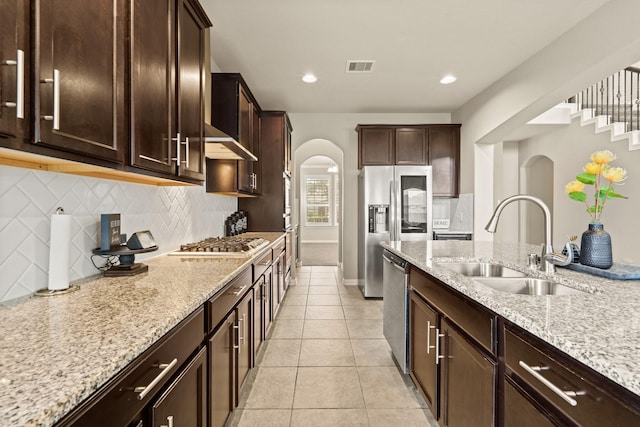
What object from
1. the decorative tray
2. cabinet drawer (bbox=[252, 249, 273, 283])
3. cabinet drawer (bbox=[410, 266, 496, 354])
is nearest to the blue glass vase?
the decorative tray

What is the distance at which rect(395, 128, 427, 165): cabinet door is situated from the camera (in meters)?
5.03

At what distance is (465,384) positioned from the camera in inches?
57.2

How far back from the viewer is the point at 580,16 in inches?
105

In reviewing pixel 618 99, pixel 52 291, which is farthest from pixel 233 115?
pixel 618 99

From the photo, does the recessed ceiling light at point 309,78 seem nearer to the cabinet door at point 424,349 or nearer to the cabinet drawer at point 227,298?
the cabinet drawer at point 227,298

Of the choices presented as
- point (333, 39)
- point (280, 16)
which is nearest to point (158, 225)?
point (280, 16)

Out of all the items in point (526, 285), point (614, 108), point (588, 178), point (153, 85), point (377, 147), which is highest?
point (614, 108)

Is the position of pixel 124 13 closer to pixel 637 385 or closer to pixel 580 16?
pixel 637 385

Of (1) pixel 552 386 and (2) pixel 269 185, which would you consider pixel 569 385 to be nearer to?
(1) pixel 552 386

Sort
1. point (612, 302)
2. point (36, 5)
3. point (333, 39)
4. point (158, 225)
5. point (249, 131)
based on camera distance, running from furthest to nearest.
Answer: point (249, 131) → point (333, 39) → point (158, 225) → point (612, 302) → point (36, 5)

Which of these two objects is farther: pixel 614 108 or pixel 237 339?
pixel 614 108

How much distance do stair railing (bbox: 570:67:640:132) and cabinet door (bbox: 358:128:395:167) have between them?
2780mm

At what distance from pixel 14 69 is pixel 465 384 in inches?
74.3

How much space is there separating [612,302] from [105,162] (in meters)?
1.84
